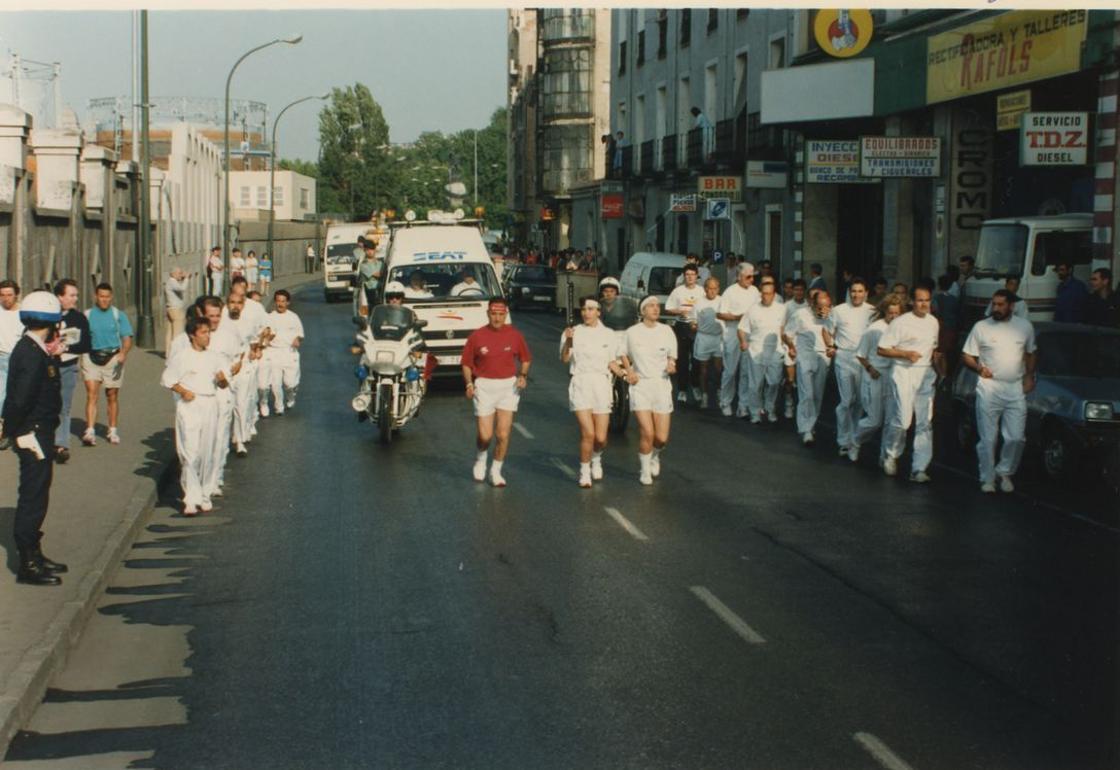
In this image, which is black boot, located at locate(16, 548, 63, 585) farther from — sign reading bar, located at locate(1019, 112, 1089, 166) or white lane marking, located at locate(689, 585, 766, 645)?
sign reading bar, located at locate(1019, 112, 1089, 166)

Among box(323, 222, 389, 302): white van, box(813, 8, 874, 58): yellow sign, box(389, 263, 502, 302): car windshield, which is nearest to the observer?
box(389, 263, 502, 302): car windshield

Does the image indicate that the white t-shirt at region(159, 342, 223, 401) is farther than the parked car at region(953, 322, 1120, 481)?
No

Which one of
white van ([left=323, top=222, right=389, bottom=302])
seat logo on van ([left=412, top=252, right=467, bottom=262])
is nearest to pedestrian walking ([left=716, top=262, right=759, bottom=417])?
seat logo on van ([left=412, top=252, right=467, bottom=262])

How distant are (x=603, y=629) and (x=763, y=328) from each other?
12.0 meters

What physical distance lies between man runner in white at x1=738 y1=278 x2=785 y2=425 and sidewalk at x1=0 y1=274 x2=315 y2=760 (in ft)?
24.7

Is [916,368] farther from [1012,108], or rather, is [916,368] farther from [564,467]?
[1012,108]

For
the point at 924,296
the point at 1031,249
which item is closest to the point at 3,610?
the point at 924,296

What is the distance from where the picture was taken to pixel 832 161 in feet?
99.8

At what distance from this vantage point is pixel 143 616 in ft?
31.9

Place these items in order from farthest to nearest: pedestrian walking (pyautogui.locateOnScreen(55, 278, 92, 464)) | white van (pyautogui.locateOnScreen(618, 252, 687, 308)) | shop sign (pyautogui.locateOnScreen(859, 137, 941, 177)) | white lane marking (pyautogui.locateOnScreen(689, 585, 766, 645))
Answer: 1. white van (pyautogui.locateOnScreen(618, 252, 687, 308))
2. shop sign (pyautogui.locateOnScreen(859, 137, 941, 177))
3. pedestrian walking (pyautogui.locateOnScreen(55, 278, 92, 464))
4. white lane marking (pyautogui.locateOnScreen(689, 585, 766, 645))

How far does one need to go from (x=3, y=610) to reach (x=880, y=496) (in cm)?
832

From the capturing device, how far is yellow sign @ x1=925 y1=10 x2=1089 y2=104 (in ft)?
75.9

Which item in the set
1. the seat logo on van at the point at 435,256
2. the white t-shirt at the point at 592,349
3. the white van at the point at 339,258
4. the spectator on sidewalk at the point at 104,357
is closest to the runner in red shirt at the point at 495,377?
the white t-shirt at the point at 592,349

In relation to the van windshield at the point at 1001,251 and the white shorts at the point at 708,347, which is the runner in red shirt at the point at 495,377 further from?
the van windshield at the point at 1001,251
